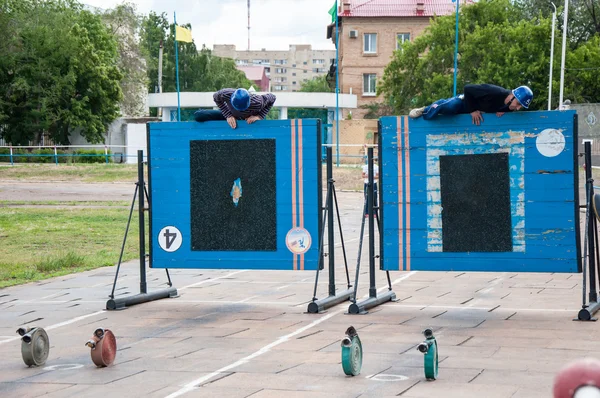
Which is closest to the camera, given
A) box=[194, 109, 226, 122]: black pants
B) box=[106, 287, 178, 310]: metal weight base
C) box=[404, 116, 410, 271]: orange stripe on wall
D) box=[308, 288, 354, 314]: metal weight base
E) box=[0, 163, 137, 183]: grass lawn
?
box=[308, 288, 354, 314]: metal weight base

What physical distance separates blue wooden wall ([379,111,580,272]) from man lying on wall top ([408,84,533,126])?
0.08 meters

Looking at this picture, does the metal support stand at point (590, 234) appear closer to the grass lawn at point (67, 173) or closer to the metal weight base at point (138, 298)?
the metal weight base at point (138, 298)

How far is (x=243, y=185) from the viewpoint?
1070 cm

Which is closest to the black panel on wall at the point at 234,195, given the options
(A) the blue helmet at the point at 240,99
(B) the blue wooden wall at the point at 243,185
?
(B) the blue wooden wall at the point at 243,185

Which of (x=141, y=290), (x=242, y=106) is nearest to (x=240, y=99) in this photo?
(x=242, y=106)

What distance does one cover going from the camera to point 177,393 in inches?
254

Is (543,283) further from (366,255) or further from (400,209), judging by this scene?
(366,255)

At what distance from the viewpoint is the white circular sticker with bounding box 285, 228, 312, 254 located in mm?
10461

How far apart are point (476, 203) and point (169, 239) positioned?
3545 mm

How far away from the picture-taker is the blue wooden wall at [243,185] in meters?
10.4

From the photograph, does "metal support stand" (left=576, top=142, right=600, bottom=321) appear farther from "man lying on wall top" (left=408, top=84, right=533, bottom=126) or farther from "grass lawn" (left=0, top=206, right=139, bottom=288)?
"grass lawn" (left=0, top=206, right=139, bottom=288)

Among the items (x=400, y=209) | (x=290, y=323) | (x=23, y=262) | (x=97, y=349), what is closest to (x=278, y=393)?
(x=97, y=349)

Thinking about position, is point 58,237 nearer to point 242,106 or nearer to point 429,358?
point 242,106

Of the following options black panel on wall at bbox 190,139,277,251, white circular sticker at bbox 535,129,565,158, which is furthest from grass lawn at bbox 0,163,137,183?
white circular sticker at bbox 535,129,565,158
